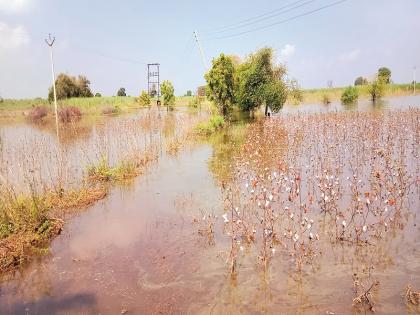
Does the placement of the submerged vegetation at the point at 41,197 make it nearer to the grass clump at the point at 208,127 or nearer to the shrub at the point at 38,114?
the grass clump at the point at 208,127

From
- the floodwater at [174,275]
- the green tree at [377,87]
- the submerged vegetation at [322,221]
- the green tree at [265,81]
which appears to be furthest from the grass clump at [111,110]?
the floodwater at [174,275]

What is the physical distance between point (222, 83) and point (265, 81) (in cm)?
351

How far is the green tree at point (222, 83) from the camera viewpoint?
2758 cm

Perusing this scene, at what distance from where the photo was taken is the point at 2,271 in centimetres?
607

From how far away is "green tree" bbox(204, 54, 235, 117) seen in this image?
27578 millimetres

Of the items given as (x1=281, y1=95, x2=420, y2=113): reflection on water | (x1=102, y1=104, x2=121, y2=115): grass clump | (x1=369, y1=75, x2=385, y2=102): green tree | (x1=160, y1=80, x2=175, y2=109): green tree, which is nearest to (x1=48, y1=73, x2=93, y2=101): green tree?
(x1=102, y1=104, x2=121, y2=115): grass clump

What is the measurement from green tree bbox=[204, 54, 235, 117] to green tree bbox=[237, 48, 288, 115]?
1.45m

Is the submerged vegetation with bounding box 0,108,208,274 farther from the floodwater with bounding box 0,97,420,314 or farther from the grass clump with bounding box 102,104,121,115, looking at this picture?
the grass clump with bounding box 102,104,121,115

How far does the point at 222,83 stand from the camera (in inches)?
1095

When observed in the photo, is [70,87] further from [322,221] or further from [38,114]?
[322,221]

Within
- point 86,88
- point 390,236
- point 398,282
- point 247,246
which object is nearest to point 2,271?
point 247,246

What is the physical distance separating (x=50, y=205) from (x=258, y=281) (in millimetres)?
5771

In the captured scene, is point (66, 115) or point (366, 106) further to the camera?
point (66, 115)

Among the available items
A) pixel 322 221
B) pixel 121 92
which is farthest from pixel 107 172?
pixel 121 92
